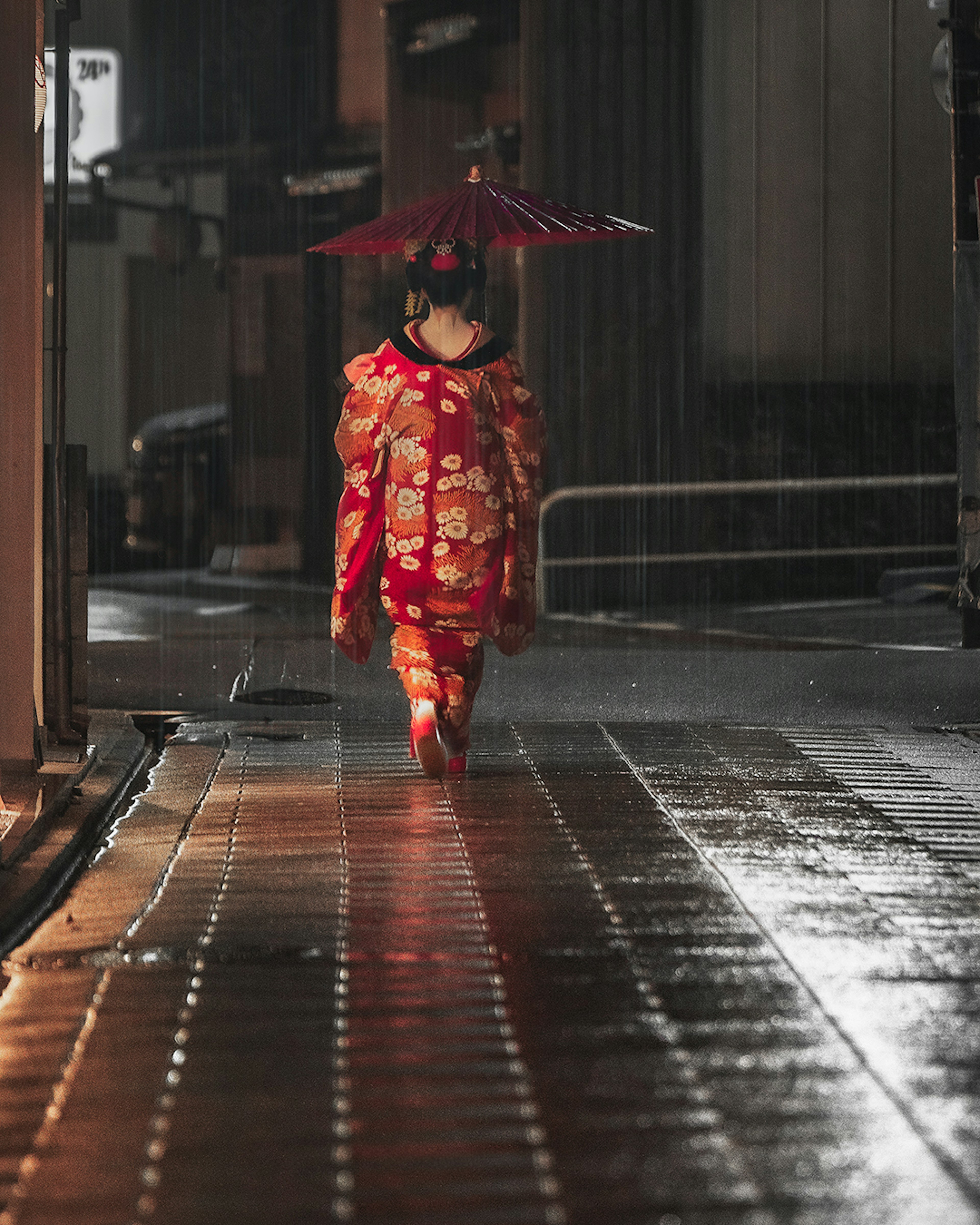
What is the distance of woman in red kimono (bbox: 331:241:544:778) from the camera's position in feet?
21.6

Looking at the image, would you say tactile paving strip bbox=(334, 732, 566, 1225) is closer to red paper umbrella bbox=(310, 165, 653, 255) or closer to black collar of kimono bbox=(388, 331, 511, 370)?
black collar of kimono bbox=(388, 331, 511, 370)

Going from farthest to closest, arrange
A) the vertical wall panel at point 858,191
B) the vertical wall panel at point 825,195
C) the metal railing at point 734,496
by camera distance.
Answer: the vertical wall panel at point 858,191 → the vertical wall panel at point 825,195 → the metal railing at point 734,496

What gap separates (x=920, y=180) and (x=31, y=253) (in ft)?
37.3

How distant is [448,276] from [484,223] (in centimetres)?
25

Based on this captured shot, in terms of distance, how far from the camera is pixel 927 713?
8.54 metres

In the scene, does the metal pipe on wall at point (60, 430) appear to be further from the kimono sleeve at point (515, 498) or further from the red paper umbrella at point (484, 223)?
the kimono sleeve at point (515, 498)

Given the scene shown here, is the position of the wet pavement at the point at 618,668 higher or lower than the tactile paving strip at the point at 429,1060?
higher

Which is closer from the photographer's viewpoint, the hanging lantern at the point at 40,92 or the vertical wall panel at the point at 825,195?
the hanging lantern at the point at 40,92

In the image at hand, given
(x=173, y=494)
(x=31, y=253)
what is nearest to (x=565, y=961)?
(x=31, y=253)

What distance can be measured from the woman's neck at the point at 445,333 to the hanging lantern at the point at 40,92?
1572 millimetres

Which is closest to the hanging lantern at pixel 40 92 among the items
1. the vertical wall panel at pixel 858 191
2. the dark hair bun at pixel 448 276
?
the dark hair bun at pixel 448 276

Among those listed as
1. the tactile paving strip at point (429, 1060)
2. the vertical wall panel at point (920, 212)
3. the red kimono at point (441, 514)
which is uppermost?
the vertical wall panel at point (920, 212)

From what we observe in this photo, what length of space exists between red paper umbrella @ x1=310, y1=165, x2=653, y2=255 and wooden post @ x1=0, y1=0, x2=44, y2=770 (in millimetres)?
1332

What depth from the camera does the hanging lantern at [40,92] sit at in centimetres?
595
